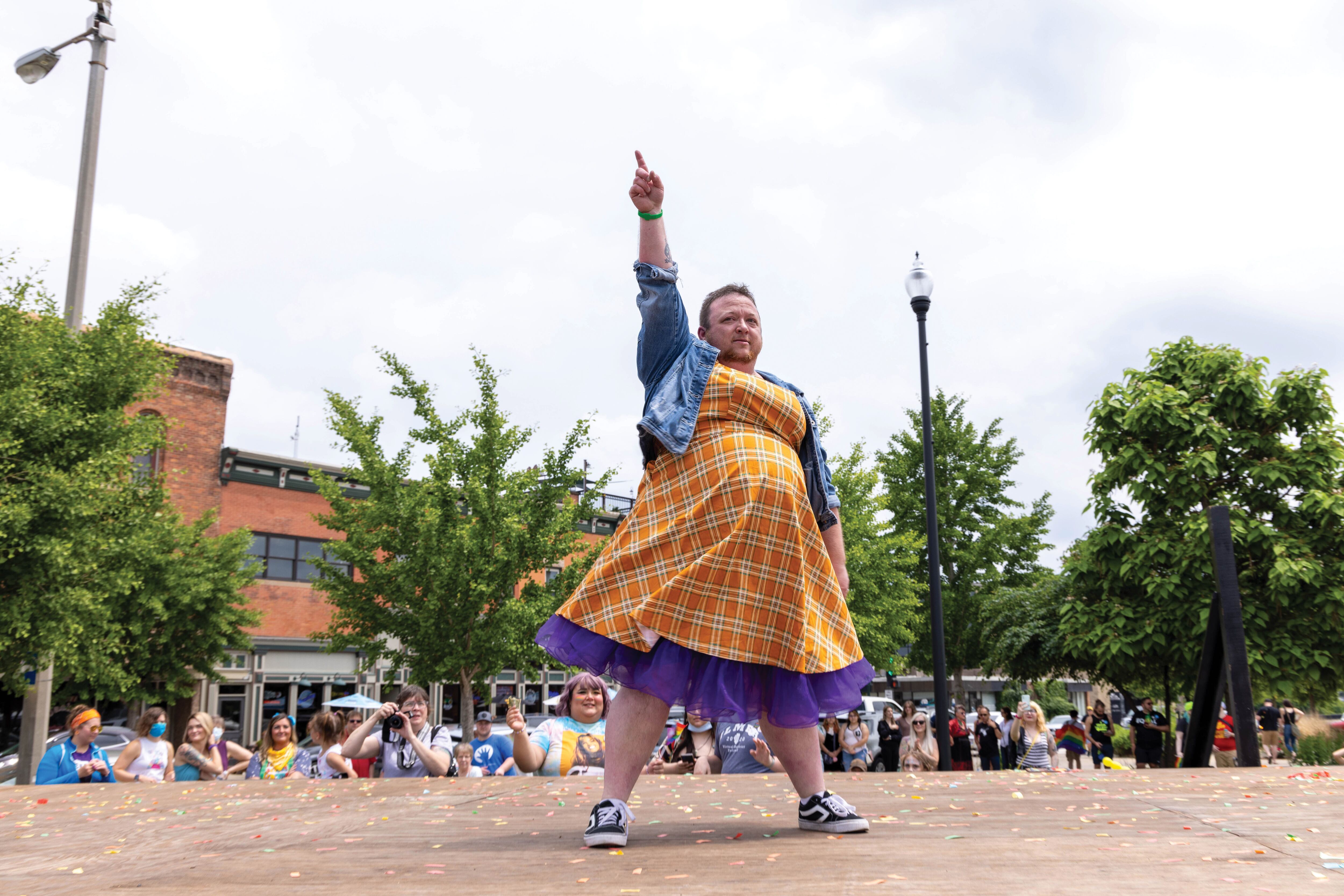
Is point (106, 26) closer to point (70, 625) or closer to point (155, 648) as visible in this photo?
point (70, 625)

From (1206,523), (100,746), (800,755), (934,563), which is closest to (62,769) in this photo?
(800,755)

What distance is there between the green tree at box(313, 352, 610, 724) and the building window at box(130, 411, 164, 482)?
3424mm

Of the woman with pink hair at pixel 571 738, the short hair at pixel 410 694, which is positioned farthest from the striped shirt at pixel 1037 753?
the woman with pink hair at pixel 571 738

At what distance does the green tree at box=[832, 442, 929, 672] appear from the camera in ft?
77.3

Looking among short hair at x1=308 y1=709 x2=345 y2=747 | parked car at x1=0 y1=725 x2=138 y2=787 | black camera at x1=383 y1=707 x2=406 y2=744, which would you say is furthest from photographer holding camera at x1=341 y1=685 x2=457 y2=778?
parked car at x1=0 y1=725 x2=138 y2=787

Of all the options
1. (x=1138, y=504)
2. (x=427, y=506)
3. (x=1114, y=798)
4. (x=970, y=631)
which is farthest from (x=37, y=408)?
(x=970, y=631)

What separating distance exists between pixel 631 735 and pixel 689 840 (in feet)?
1.10

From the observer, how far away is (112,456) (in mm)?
12164

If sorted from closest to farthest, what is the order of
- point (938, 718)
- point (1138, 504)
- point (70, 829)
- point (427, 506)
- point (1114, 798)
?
1. point (70, 829)
2. point (1114, 798)
3. point (938, 718)
4. point (1138, 504)
5. point (427, 506)

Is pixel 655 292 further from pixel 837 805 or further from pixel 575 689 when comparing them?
pixel 575 689

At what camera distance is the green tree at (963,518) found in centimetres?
2980

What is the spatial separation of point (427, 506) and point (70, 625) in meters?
7.38

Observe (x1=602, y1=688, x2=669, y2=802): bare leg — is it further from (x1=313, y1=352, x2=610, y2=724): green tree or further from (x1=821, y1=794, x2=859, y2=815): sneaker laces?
(x1=313, y1=352, x2=610, y2=724): green tree

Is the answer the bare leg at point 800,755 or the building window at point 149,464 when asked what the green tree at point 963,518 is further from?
the bare leg at point 800,755
